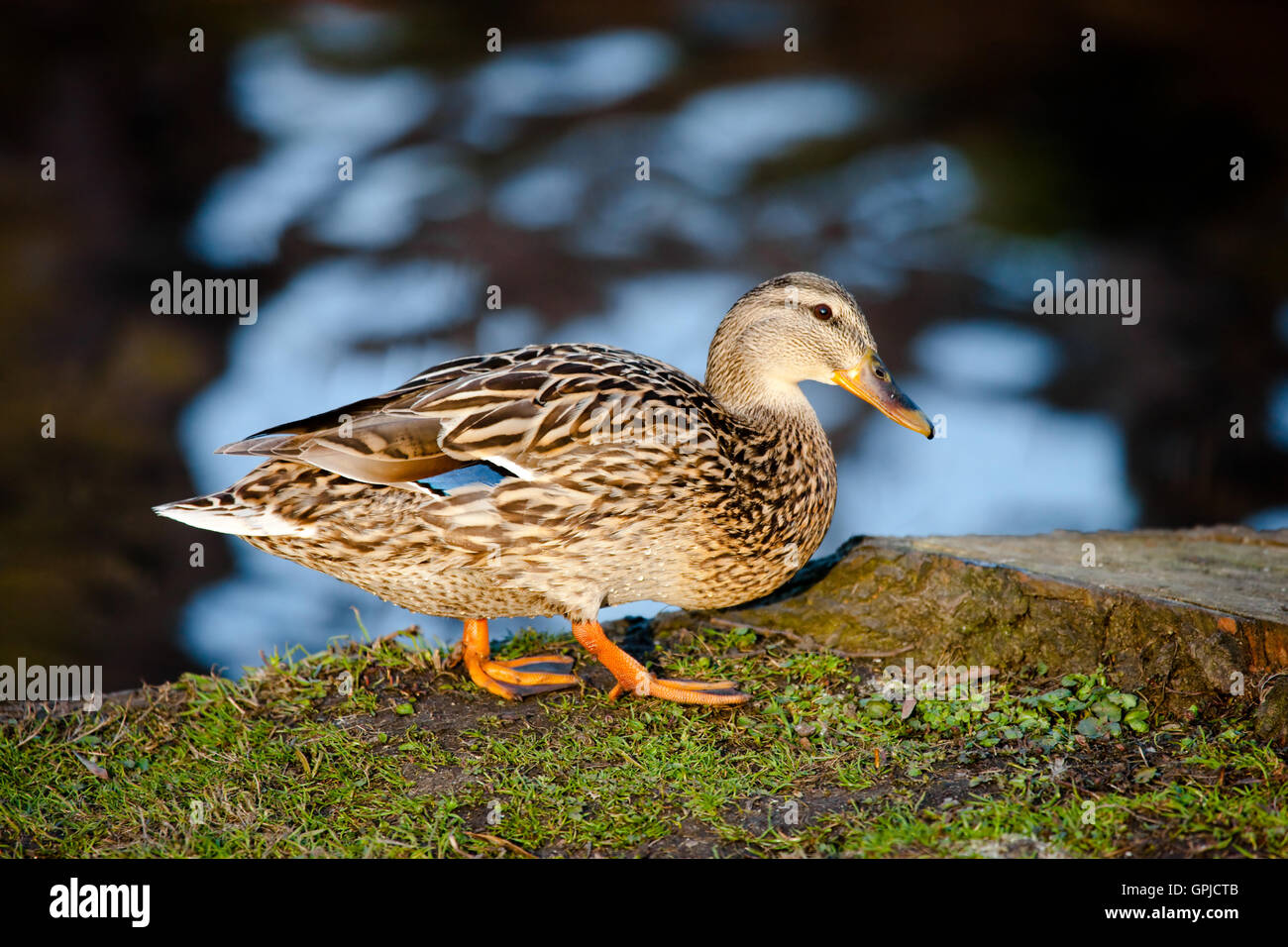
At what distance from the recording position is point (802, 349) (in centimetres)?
371

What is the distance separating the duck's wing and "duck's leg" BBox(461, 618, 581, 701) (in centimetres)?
74

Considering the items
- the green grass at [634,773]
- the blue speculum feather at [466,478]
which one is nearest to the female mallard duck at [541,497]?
the blue speculum feather at [466,478]

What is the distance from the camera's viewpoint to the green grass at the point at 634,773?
8.54 feet

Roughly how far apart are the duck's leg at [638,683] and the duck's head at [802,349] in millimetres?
1022

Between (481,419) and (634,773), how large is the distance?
1140 millimetres

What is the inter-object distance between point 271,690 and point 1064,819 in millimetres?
2557

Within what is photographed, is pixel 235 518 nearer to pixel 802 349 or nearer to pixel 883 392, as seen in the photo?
pixel 802 349

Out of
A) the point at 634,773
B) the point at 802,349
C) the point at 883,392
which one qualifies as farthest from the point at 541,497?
the point at 883,392

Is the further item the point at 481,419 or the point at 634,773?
the point at 481,419

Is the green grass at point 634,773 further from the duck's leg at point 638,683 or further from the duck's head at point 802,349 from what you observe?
the duck's head at point 802,349

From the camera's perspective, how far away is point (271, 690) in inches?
142

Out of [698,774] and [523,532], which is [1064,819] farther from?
[523,532]
